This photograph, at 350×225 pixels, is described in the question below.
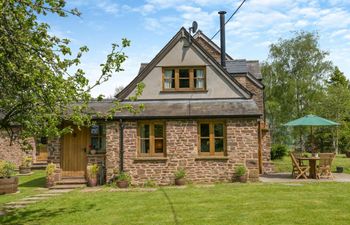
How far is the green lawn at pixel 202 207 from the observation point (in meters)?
9.02

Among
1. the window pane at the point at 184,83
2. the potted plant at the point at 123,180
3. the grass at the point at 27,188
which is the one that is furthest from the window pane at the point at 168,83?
the grass at the point at 27,188

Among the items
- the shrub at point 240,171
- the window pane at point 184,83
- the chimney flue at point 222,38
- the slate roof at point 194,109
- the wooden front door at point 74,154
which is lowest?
the shrub at point 240,171

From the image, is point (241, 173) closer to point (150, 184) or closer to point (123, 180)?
point (150, 184)

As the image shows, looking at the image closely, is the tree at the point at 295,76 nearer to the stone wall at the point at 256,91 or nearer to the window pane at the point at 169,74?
the stone wall at the point at 256,91

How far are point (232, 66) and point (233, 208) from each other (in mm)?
12448

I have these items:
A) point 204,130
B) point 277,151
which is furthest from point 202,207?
point 277,151

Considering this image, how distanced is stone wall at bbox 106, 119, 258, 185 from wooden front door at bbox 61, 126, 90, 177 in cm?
143

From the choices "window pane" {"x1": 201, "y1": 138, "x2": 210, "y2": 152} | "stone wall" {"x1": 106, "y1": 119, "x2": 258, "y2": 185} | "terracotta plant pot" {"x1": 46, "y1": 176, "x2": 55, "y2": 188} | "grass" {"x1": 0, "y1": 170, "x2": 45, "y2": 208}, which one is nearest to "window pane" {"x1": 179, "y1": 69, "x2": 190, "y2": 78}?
"stone wall" {"x1": 106, "y1": 119, "x2": 258, "y2": 185}

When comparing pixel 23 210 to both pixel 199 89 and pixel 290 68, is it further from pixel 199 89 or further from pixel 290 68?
pixel 290 68

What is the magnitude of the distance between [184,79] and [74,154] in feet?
21.0

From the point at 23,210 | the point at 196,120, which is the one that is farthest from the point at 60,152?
the point at 196,120

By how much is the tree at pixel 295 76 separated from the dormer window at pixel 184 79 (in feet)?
69.6

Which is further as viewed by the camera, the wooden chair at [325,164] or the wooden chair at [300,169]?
the wooden chair at [300,169]

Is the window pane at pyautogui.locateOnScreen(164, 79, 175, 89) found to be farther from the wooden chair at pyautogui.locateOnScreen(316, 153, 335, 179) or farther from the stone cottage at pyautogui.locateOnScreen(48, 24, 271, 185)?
the wooden chair at pyautogui.locateOnScreen(316, 153, 335, 179)
